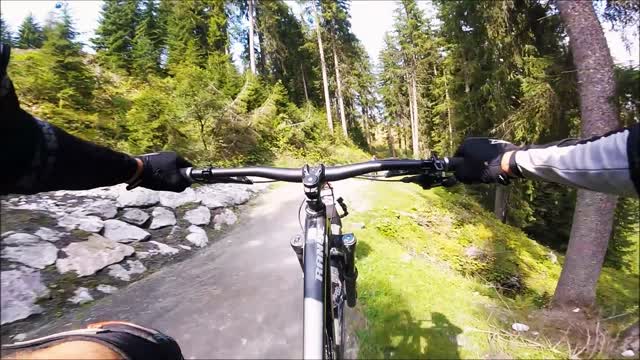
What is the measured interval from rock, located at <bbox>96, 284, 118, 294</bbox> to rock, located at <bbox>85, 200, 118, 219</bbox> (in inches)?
75.7

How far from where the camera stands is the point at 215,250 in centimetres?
679

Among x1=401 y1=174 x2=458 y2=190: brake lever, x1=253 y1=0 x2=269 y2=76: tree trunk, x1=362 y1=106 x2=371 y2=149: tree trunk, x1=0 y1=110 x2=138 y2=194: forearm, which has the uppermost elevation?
x1=253 y1=0 x2=269 y2=76: tree trunk

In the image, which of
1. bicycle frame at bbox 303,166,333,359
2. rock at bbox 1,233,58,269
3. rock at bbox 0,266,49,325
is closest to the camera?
bicycle frame at bbox 303,166,333,359

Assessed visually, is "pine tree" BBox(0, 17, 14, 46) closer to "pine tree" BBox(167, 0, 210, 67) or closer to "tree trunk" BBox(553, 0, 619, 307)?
"pine tree" BBox(167, 0, 210, 67)

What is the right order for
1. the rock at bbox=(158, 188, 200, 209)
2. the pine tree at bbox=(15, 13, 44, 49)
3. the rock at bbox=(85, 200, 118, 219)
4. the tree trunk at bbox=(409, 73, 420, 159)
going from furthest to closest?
the tree trunk at bbox=(409, 73, 420, 159) → the pine tree at bbox=(15, 13, 44, 49) → the rock at bbox=(158, 188, 200, 209) → the rock at bbox=(85, 200, 118, 219)

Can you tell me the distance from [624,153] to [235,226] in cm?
772

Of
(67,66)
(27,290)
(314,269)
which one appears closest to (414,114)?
(67,66)

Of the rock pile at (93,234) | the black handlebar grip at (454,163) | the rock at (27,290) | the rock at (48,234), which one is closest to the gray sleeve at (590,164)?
the black handlebar grip at (454,163)

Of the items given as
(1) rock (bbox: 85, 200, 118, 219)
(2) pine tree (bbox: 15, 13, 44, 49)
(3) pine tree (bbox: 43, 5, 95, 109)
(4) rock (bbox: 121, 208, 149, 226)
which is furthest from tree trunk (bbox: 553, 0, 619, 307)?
(2) pine tree (bbox: 15, 13, 44, 49)

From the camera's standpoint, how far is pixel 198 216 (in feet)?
25.6

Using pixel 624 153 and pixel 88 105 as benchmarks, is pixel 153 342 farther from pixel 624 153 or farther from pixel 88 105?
pixel 88 105

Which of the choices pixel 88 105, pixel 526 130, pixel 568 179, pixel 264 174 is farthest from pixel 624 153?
pixel 88 105

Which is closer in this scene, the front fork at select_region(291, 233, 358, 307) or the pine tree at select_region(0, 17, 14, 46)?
the front fork at select_region(291, 233, 358, 307)

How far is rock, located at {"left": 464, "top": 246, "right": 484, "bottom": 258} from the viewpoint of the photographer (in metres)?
8.51
